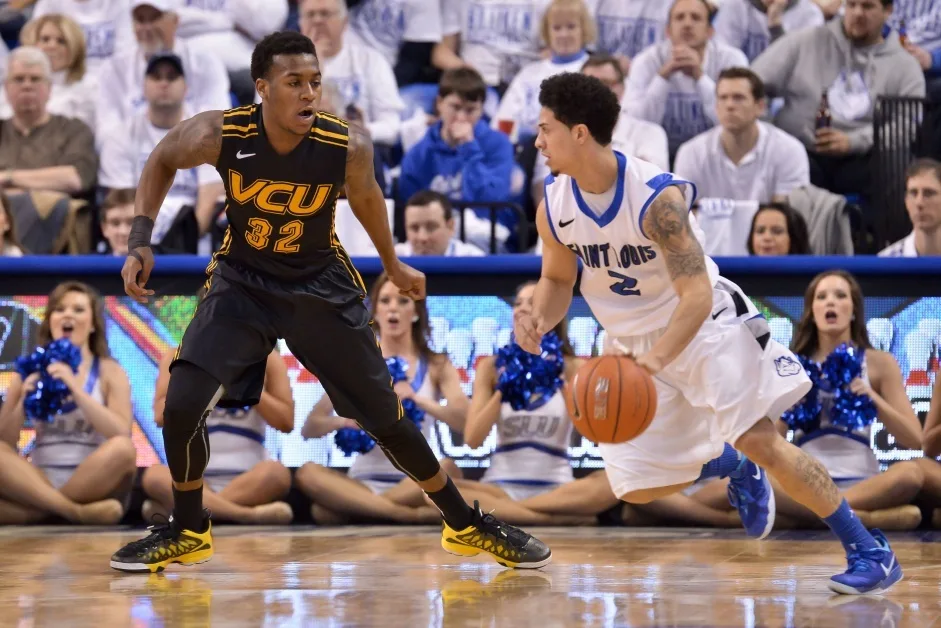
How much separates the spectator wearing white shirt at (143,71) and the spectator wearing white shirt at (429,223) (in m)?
2.42

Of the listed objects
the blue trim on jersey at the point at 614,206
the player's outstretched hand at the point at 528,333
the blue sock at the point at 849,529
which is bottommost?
the blue sock at the point at 849,529

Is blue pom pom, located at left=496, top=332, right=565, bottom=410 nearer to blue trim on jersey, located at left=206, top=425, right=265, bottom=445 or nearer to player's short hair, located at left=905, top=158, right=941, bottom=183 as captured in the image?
blue trim on jersey, located at left=206, top=425, right=265, bottom=445

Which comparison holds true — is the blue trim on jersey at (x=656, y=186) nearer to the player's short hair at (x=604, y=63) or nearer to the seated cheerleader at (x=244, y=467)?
the seated cheerleader at (x=244, y=467)

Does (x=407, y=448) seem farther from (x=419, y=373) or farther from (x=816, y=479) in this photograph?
(x=419, y=373)

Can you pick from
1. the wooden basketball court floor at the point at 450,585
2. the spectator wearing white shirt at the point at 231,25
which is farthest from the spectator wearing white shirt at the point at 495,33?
the wooden basketball court floor at the point at 450,585

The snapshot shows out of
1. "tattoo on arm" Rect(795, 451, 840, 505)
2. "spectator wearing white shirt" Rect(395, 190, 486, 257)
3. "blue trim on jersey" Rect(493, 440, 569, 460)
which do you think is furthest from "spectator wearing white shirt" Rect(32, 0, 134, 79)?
"tattoo on arm" Rect(795, 451, 840, 505)

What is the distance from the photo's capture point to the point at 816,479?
15.7 feet

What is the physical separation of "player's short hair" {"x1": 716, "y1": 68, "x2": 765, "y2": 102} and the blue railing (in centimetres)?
188

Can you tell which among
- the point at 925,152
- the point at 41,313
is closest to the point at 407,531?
the point at 41,313

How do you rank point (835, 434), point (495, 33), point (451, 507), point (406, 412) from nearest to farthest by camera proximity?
point (451, 507) < point (835, 434) < point (406, 412) < point (495, 33)

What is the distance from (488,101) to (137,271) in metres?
5.47

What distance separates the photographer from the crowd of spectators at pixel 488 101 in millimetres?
8531

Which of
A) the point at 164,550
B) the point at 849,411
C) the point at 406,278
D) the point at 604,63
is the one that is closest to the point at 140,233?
the point at 406,278

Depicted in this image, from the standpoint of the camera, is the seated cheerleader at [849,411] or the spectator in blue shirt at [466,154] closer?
the seated cheerleader at [849,411]
